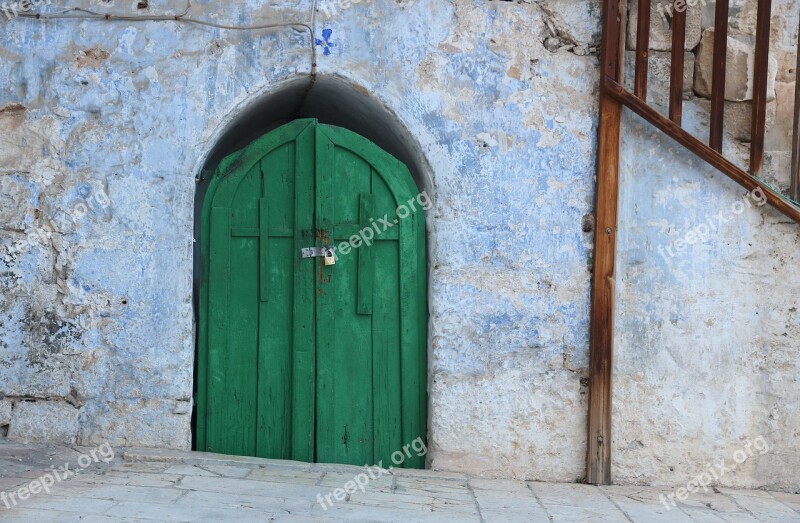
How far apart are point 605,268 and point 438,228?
37.6 inches

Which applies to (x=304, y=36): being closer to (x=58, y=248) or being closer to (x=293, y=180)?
(x=293, y=180)

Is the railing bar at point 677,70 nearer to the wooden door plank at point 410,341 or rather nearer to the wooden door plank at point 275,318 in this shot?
the wooden door plank at point 410,341

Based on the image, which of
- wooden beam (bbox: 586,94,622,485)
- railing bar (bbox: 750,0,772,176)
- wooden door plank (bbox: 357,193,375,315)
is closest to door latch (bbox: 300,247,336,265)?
wooden door plank (bbox: 357,193,375,315)

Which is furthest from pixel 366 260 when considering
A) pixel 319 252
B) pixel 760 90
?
pixel 760 90

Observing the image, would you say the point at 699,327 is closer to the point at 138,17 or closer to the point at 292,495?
the point at 292,495

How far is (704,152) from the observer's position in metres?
4.41

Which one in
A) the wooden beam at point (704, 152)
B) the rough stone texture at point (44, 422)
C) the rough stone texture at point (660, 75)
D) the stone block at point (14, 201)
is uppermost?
the rough stone texture at point (660, 75)

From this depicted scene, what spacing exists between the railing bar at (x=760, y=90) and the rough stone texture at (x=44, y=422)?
4025 millimetres

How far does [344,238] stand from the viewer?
183 inches

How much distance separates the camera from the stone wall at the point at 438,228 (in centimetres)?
445

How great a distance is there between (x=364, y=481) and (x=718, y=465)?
1.97 meters

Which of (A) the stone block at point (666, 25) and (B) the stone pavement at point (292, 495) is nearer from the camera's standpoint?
(B) the stone pavement at point (292, 495)

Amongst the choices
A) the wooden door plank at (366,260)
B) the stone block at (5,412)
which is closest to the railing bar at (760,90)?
the wooden door plank at (366,260)

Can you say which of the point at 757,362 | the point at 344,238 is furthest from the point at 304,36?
the point at 757,362
